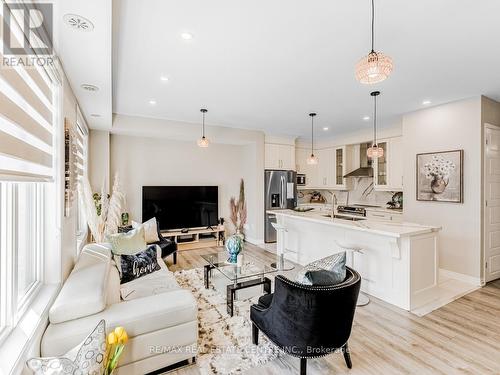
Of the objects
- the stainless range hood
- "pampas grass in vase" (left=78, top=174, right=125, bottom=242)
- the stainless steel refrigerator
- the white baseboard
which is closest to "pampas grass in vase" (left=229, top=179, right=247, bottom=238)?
the stainless steel refrigerator

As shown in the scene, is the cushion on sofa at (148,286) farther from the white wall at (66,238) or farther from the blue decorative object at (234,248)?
the blue decorative object at (234,248)

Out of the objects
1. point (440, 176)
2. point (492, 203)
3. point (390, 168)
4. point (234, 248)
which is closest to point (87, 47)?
point (234, 248)

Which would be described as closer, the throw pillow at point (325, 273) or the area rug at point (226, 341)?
the throw pillow at point (325, 273)

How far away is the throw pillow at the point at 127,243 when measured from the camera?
3107mm

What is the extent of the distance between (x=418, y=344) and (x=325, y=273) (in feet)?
4.25

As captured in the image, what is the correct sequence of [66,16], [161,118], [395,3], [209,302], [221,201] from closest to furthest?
[66,16] → [395,3] → [209,302] → [161,118] → [221,201]

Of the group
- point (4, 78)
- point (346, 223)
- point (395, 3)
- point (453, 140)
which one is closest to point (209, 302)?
point (346, 223)

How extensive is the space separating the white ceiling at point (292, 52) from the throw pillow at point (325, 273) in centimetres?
183

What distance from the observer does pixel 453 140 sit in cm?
386

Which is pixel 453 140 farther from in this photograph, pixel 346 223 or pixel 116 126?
pixel 116 126

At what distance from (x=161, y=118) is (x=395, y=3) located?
13.5 ft

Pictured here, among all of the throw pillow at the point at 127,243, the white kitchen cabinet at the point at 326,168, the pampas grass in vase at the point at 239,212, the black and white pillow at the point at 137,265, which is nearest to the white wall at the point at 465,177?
the white kitchen cabinet at the point at 326,168

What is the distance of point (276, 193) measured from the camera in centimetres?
633

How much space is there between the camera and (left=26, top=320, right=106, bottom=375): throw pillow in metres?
1.32
